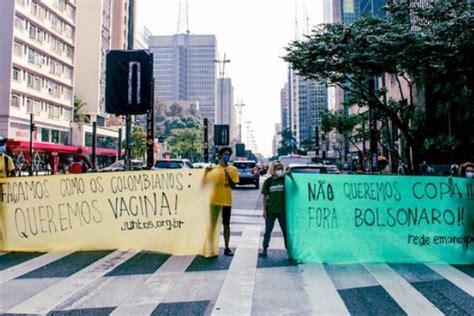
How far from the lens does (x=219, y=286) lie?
5840 mm

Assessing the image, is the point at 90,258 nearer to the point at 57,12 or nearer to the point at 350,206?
the point at 350,206

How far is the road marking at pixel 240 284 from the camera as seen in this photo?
195 inches

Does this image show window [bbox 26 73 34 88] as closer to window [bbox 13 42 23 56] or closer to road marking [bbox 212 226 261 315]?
window [bbox 13 42 23 56]

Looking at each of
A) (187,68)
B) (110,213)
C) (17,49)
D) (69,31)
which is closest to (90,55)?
(69,31)

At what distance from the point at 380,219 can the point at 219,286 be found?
3165 mm

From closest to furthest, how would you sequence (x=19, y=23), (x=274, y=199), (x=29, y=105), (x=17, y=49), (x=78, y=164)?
(x=274, y=199) < (x=78, y=164) < (x=17, y=49) < (x=19, y=23) < (x=29, y=105)

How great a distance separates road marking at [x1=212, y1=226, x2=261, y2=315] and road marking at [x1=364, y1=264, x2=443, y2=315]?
1794 mm

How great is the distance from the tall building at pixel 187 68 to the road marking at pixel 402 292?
512 ft

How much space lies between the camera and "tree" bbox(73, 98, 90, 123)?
7212 centimetres

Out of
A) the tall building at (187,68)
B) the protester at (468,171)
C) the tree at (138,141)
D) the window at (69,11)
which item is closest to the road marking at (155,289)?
the protester at (468,171)

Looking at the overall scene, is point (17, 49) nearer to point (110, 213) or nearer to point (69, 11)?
point (69, 11)

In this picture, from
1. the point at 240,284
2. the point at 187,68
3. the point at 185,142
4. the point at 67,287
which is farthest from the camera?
the point at 187,68

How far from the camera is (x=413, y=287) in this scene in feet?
19.2

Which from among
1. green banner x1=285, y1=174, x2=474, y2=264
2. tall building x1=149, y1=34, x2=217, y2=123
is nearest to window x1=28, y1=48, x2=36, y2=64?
green banner x1=285, y1=174, x2=474, y2=264
